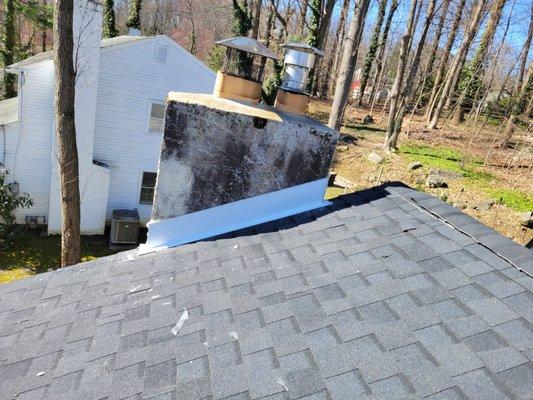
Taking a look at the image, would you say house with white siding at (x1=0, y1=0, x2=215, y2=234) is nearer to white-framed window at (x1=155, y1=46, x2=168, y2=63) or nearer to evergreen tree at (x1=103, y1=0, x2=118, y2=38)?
white-framed window at (x1=155, y1=46, x2=168, y2=63)

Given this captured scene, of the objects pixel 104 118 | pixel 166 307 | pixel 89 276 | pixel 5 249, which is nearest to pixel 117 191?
pixel 104 118

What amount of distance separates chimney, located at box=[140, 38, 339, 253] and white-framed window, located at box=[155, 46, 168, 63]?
35.5ft

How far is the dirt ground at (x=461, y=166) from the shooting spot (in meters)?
11.9

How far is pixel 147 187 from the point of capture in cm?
1546

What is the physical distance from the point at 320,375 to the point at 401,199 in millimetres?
2345

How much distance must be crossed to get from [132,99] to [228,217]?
1148 centimetres

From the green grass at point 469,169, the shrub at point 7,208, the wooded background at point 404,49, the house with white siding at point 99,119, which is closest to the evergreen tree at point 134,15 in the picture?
the wooded background at point 404,49

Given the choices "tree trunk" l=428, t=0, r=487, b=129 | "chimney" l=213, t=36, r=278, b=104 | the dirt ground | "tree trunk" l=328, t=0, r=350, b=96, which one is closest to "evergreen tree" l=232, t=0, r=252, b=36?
"tree trunk" l=328, t=0, r=350, b=96

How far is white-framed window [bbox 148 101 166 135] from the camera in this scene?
14259mm

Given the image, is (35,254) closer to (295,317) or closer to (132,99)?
(132,99)

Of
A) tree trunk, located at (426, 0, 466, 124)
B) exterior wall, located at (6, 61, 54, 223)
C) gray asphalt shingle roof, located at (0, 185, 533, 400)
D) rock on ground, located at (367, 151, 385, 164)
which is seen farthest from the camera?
tree trunk, located at (426, 0, 466, 124)

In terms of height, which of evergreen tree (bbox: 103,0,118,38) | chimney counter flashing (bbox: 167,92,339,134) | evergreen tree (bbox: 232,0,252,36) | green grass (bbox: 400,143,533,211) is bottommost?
green grass (bbox: 400,143,533,211)

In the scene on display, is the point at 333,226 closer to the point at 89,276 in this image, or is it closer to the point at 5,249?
the point at 89,276

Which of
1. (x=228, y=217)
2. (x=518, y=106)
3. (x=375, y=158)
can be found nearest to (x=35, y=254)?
(x=228, y=217)
